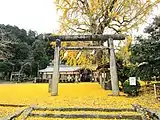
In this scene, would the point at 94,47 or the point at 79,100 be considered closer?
the point at 79,100

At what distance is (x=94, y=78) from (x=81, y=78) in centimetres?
240

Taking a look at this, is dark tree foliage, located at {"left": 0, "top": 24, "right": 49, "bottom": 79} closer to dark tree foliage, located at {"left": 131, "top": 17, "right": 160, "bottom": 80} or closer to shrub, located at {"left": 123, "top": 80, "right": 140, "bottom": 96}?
shrub, located at {"left": 123, "top": 80, "right": 140, "bottom": 96}

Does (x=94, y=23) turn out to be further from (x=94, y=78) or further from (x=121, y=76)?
(x=94, y=78)

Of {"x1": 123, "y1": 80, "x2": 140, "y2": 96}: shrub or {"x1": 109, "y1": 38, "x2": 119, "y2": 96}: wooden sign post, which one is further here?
{"x1": 109, "y1": 38, "x2": 119, "y2": 96}: wooden sign post

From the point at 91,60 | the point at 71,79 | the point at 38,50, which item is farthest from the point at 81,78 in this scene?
the point at 91,60

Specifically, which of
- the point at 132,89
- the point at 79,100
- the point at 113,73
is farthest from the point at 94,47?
the point at 79,100

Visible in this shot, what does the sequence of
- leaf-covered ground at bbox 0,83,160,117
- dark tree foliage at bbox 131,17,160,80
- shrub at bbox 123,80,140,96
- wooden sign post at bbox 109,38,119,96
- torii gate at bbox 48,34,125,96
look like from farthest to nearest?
torii gate at bbox 48,34,125,96 < wooden sign post at bbox 109,38,119,96 < shrub at bbox 123,80,140,96 < dark tree foliage at bbox 131,17,160,80 < leaf-covered ground at bbox 0,83,160,117

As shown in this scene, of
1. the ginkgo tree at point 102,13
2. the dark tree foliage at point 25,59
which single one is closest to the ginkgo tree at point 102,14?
the ginkgo tree at point 102,13

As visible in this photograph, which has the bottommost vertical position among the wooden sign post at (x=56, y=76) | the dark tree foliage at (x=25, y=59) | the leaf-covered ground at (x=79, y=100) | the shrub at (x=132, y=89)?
the leaf-covered ground at (x=79, y=100)

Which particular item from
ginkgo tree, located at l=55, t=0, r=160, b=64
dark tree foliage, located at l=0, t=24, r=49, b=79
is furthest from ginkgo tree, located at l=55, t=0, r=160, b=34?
dark tree foliage, located at l=0, t=24, r=49, b=79

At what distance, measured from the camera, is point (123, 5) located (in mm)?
20359

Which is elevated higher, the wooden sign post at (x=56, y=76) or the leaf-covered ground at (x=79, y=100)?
the wooden sign post at (x=56, y=76)

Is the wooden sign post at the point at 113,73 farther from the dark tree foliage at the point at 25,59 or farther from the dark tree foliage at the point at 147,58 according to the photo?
the dark tree foliage at the point at 25,59

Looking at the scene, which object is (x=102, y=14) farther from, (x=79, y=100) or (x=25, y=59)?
(x=25, y=59)
